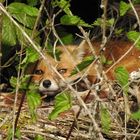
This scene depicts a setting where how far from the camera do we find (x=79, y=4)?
7.79 m

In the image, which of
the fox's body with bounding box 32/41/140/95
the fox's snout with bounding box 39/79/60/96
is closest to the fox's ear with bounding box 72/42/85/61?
the fox's body with bounding box 32/41/140/95

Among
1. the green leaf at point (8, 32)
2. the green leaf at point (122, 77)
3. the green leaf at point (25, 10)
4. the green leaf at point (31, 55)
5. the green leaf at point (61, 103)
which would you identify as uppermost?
the green leaf at point (25, 10)

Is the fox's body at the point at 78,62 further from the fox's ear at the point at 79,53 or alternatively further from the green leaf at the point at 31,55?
the green leaf at the point at 31,55

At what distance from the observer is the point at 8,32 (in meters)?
4.43

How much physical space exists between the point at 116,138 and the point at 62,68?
2.33 metres

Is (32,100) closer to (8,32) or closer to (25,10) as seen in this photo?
(25,10)

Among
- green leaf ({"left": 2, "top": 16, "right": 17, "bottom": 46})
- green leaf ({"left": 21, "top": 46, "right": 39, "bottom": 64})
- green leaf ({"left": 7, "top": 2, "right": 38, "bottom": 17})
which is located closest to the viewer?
green leaf ({"left": 21, "top": 46, "right": 39, "bottom": 64})

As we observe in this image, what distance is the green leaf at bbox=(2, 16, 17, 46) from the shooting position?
4375mm

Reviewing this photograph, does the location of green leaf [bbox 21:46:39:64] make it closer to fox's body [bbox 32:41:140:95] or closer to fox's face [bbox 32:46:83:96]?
fox's face [bbox 32:46:83:96]

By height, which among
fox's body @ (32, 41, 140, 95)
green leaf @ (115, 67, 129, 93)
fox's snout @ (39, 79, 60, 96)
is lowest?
fox's snout @ (39, 79, 60, 96)

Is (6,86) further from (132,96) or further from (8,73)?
(132,96)

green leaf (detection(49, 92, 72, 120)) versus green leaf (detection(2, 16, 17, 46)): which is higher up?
green leaf (detection(2, 16, 17, 46))

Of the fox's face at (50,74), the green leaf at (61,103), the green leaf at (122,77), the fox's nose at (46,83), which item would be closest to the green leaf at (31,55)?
the green leaf at (61,103)

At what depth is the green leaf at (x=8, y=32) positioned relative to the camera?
438 cm
